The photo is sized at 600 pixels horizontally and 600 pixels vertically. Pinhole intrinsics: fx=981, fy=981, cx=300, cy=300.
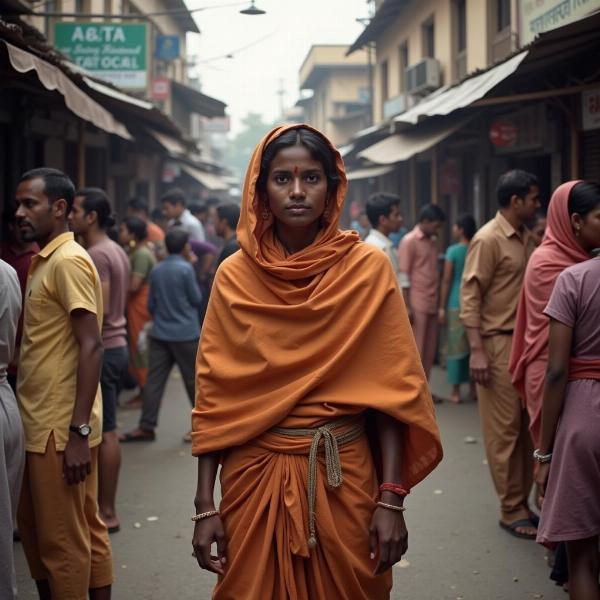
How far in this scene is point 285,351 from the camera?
2.88 m

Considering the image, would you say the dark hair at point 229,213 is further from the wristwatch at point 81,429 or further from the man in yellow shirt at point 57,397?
the wristwatch at point 81,429

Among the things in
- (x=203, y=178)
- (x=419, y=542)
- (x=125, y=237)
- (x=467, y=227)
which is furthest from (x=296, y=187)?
(x=203, y=178)

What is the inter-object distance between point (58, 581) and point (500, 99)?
5866 millimetres

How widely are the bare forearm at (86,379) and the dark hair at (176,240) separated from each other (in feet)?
15.9

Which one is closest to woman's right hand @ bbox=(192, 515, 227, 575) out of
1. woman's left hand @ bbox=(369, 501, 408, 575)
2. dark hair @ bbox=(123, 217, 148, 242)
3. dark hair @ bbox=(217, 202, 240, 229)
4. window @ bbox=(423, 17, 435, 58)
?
woman's left hand @ bbox=(369, 501, 408, 575)

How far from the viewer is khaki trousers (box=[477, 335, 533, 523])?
230 inches

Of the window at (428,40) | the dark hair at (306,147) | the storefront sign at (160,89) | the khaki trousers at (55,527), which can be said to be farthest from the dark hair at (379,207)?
the storefront sign at (160,89)

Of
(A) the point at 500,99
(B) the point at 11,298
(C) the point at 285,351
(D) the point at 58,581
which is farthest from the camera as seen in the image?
(A) the point at 500,99

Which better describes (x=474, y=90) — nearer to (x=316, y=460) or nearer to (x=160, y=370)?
(x=160, y=370)

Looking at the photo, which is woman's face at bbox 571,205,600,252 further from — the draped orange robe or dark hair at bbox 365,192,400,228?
dark hair at bbox 365,192,400,228

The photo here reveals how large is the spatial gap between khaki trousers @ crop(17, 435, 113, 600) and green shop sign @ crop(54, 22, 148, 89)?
9.78 m

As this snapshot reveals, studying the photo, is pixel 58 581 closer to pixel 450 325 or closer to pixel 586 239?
pixel 586 239

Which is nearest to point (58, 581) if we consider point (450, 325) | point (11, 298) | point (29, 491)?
point (29, 491)

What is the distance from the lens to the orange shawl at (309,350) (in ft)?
9.37
